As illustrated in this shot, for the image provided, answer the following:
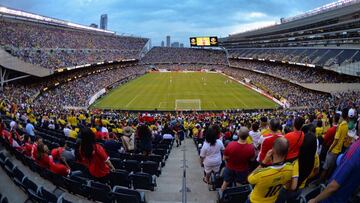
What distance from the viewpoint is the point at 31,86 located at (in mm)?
49250

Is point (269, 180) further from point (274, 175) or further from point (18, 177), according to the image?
point (18, 177)

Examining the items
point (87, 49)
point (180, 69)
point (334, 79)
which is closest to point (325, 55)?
point (334, 79)

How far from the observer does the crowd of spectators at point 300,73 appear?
2058 inches

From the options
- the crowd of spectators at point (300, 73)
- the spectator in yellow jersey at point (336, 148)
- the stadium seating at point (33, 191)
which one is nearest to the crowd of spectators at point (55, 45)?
the crowd of spectators at point (300, 73)

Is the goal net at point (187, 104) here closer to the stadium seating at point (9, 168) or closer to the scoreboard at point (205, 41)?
the stadium seating at point (9, 168)

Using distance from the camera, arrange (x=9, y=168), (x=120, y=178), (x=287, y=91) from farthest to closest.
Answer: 1. (x=287, y=91)
2. (x=9, y=168)
3. (x=120, y=178)

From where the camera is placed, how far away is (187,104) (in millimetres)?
49969

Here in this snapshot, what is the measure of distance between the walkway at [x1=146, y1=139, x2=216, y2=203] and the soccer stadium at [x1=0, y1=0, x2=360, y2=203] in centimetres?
4

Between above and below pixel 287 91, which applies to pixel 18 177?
above

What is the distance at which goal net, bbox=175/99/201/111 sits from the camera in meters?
47.1

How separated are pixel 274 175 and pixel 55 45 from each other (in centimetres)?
6803

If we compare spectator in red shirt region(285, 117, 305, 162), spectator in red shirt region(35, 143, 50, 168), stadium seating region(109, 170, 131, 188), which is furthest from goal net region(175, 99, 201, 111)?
spectator in red shirt region(285, 117, 305, 162)

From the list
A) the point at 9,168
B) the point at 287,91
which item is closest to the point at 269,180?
the point at 9,168

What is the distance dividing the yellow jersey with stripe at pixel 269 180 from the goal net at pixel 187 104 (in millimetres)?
41390
